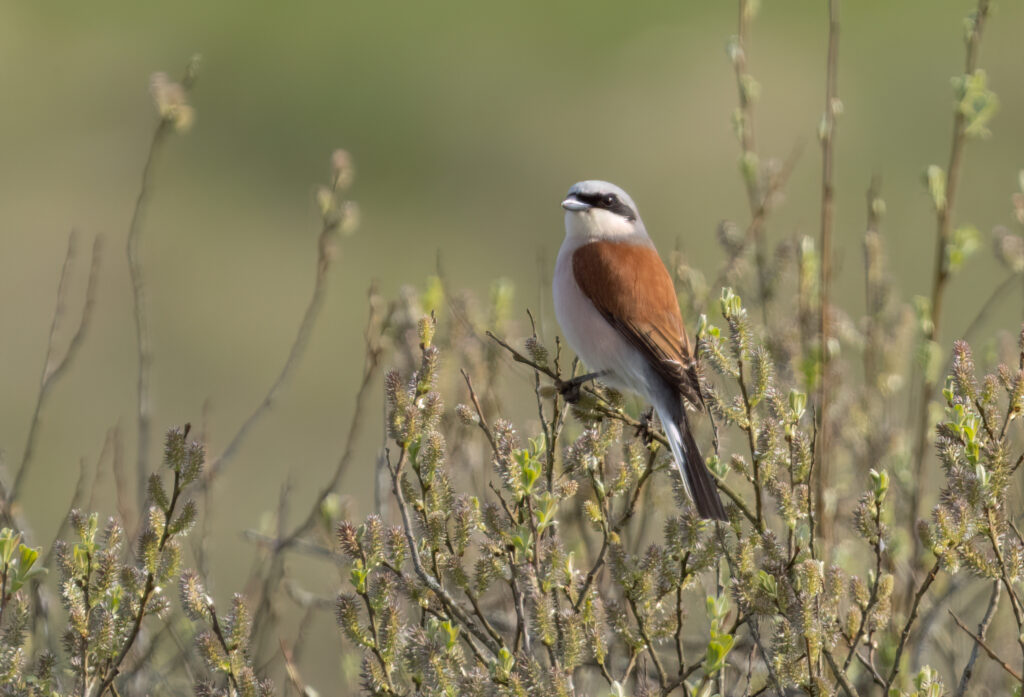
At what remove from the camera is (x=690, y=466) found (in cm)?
337

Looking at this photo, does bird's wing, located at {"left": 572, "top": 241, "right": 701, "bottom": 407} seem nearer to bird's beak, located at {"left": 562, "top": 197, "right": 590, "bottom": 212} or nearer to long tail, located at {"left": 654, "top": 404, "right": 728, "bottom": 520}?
long tail, located at {"left": 654, "top": 404, "right": 728, "bottom": 520}

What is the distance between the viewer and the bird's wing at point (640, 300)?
13.8ft

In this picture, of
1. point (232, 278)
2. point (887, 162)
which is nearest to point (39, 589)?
point (232, 278)

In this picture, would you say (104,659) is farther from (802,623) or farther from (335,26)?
(335,26)

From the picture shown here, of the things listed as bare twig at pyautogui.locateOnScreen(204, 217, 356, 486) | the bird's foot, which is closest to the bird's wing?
the bird's foot

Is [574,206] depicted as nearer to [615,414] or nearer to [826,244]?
[826,244]

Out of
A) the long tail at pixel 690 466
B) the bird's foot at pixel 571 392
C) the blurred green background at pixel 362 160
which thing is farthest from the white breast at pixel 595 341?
the blurred green background at pixel 362 160

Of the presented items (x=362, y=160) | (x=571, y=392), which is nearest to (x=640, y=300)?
(x=571, y=392)

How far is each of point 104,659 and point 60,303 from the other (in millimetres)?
1582

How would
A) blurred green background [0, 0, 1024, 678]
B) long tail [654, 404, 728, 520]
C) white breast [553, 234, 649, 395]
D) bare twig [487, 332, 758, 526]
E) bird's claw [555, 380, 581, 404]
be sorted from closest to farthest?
bare twig [487, 332, 758, 526] < long tail [654, 404, 728, 520] < bird's claw [555, 380, 581, 404] < white breast [553, 234, 649, 395] < blurred green background [0, 0, 1024, 678]

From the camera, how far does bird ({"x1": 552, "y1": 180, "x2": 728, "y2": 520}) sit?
4137 mm

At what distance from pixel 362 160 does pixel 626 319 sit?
11.6 m

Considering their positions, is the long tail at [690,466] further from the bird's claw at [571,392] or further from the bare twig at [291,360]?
the bare twig at [291,360]

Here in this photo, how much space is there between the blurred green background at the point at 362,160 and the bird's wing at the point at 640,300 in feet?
16.0
